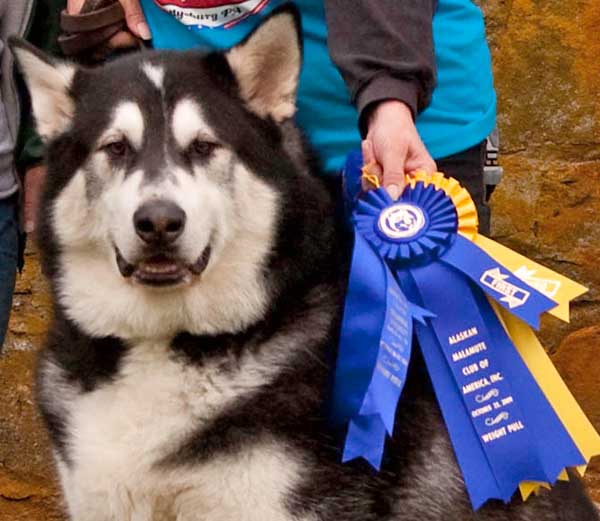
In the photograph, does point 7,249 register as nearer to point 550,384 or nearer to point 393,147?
point 393,147

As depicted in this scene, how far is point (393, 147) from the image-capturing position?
2.63 meters

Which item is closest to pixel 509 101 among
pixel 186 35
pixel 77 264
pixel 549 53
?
pixel 549 53

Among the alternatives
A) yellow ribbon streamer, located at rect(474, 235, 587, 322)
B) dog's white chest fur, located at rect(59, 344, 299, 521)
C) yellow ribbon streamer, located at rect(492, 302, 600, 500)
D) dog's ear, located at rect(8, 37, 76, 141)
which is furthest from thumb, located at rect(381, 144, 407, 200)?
dog's ear, located at rect(8, 37, 76, 141)

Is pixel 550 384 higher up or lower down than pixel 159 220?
lower down

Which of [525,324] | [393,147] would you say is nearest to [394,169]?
[393,147]

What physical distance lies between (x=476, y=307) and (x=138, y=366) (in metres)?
0.79

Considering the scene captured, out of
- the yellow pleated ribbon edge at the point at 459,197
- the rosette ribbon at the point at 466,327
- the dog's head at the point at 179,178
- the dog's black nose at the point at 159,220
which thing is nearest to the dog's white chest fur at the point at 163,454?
the dog's head at the point at 179,178

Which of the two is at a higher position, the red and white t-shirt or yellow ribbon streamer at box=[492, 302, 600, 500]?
the red and white t-shirt

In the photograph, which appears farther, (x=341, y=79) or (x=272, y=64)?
(x=341, y=79)

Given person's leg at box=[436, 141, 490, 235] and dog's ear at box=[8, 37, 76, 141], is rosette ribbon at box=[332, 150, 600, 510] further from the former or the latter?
dog's ear at box=[8, 37, 76, 141]

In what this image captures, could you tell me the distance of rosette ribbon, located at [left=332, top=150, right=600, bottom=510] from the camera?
261 centimetres

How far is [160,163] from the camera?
8.22 ft

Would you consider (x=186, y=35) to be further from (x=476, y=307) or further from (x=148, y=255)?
(x=476, y=307)

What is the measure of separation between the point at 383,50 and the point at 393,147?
0.23 metres
